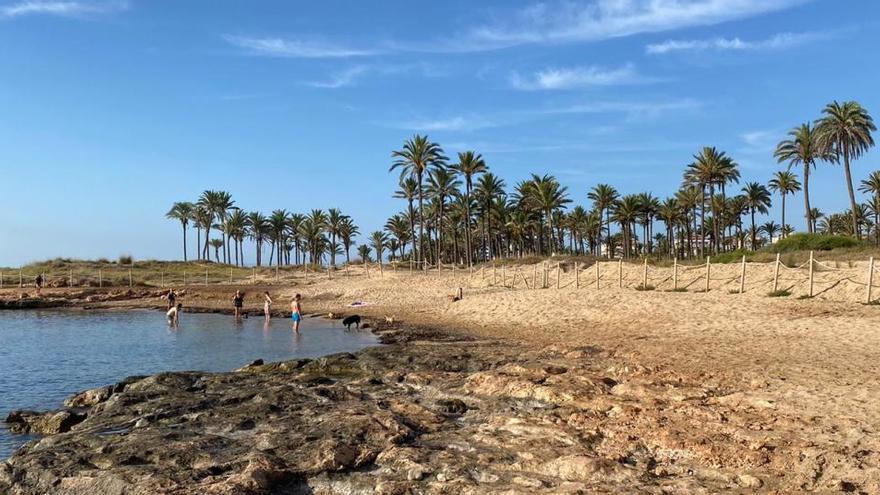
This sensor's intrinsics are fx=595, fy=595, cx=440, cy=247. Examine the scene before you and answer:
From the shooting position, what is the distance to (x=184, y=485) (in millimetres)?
6504

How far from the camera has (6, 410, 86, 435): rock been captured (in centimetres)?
1045

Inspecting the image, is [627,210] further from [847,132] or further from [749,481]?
[749,481]

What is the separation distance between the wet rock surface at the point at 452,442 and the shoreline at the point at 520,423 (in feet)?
0.10

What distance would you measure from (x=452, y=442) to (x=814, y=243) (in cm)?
4497

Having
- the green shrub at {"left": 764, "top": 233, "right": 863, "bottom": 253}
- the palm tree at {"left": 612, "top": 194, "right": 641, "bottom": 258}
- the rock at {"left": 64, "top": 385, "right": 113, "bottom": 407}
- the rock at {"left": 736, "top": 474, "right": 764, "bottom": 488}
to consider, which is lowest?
the rock at {"left": 64, "top": 385, "right": 113, "bottom": 407}

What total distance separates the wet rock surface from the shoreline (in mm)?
31

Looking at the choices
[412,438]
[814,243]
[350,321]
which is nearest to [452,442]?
[412,438]

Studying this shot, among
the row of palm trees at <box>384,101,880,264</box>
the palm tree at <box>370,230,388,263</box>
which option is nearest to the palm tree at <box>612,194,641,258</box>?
the row of palm trees at <box>384,101,880,264</box>

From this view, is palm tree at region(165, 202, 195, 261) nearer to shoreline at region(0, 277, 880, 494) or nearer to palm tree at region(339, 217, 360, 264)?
palm tree at region(339, 217, 360, 264)

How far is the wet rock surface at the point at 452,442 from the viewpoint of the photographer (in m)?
6.46

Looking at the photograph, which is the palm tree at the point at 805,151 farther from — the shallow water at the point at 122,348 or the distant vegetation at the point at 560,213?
the shallow water at the point at 122,348

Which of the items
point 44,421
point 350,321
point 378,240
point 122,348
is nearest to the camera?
point 44,421

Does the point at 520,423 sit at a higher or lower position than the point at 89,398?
higher

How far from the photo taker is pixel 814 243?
143 feet
